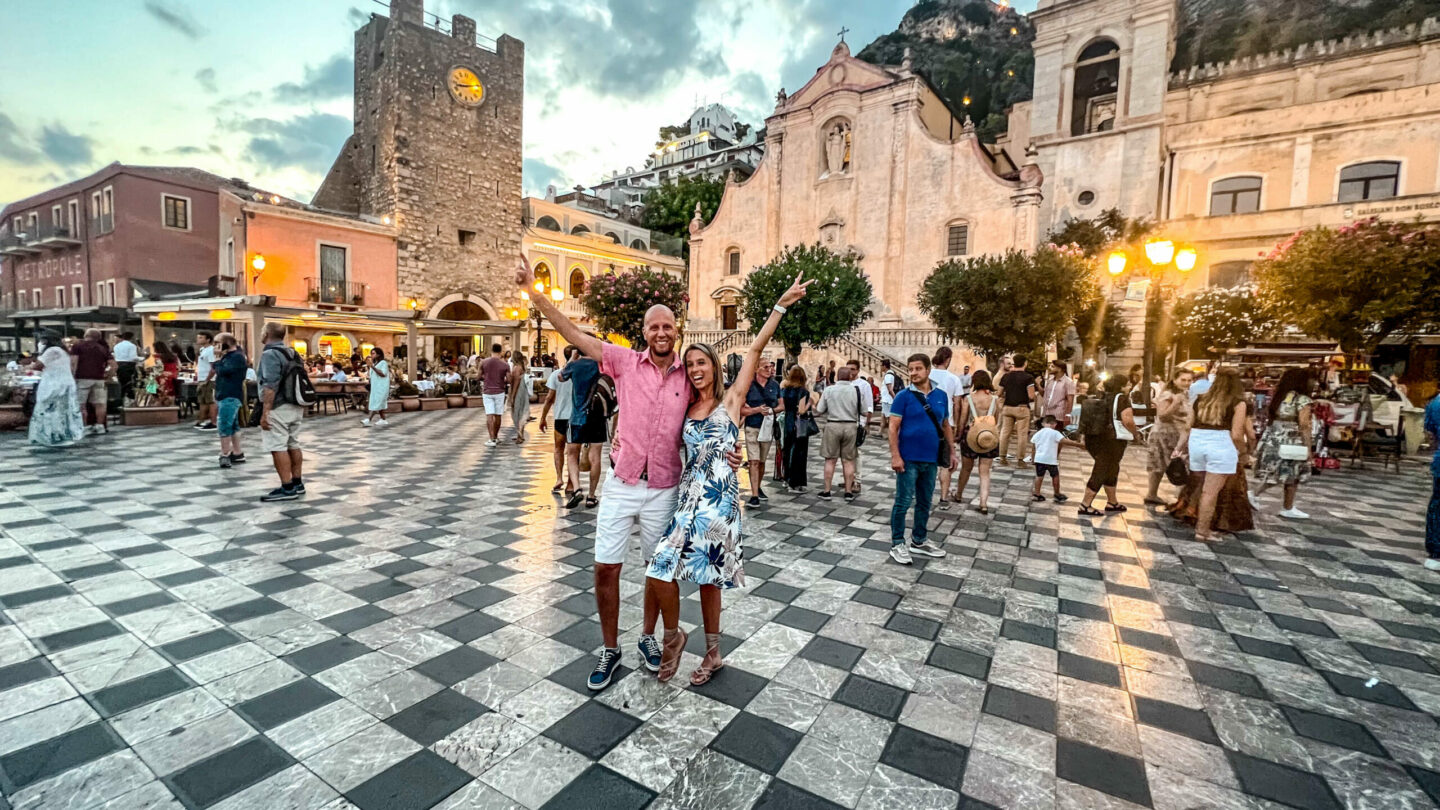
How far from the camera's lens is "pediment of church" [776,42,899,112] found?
2650 cm

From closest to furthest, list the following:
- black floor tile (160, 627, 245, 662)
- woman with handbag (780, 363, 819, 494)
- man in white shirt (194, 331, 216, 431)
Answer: black floor tile (160, 627, 245, 662), woman with handbag (780, 363, 819, 494), man in white shirt (194, 331, 216, 431)

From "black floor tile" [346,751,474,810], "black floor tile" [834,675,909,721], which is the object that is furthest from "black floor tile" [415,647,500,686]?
"black floor tile" [834,675,909,721]

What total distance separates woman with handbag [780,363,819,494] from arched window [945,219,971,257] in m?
20.5

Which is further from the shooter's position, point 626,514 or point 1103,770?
point 626,514

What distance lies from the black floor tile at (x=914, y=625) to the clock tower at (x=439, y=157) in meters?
26.6

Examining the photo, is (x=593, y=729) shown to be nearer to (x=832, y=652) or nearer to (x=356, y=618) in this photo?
(x=832, y=652)

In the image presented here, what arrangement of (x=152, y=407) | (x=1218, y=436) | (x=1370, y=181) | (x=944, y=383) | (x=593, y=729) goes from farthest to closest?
1. (x=1370, y=181)
2. (x=152, y=407)
3. (x=944, y=383)
4. (x=1218, y=436)
5. (x=593, y=729)

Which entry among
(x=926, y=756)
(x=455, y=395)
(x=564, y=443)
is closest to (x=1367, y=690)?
(x=926, y=756)

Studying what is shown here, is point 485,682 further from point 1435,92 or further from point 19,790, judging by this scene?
point 1435,92

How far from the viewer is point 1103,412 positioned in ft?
21.7

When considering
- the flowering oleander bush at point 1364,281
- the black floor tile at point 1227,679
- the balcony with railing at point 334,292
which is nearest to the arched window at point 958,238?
the flowering oleander bush at point 1364,281

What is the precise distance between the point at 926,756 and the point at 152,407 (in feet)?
53.7

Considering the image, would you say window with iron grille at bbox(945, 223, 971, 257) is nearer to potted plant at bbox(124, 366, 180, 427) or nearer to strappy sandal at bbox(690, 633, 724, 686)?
strappy sandal at bbox(690, 633, 724, 686)

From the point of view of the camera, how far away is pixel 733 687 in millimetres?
2971
